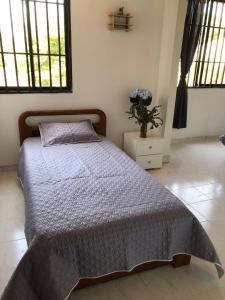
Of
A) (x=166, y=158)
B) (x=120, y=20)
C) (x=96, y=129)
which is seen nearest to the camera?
(x=120, y=20)

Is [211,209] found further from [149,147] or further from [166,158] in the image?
[166,158]

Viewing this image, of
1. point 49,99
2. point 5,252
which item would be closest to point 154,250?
point 5,252

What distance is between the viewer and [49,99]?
3.04 m

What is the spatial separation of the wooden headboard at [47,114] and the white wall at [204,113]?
162cm

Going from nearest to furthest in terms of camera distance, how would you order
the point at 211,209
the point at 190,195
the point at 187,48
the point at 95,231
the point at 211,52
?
1. the point at 95,231
2. the point at 211,209
3. the point at 190,195
4. the point at 187,48
5. the point at 211,52

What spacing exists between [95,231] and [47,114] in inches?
77.2

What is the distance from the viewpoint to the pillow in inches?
108

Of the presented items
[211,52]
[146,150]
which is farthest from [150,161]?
[211,52]

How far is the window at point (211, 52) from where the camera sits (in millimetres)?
3814

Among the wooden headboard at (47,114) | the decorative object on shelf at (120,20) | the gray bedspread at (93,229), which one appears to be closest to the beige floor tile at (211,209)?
the gray bedspread at (93,229)

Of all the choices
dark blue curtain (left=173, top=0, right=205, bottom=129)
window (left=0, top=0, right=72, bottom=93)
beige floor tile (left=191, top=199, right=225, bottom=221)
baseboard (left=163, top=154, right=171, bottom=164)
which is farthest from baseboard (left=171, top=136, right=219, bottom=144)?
window (left=0, top=0, right=72, bottom=93)

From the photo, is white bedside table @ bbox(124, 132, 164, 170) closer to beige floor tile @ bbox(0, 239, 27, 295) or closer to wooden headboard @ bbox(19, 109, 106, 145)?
wooden headboard @ bbox(19, 109, 106, 145)

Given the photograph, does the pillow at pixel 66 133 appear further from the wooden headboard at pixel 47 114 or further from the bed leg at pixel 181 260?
the bed leg at pixel 181 260

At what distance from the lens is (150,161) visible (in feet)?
10.5
